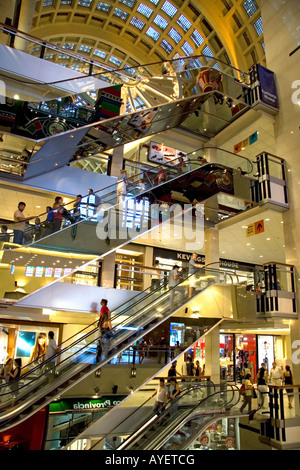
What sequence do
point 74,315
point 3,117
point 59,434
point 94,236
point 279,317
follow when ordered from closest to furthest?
point 59,434 → point 3,117 → point 94,236 → point 279,317 → point 74,315

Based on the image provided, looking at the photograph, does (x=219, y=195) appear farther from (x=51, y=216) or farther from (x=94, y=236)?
(x=51, y=216)

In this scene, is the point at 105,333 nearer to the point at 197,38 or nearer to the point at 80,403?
the point at 80,403

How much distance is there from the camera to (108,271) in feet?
38.7

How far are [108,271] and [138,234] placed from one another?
2332 millimetres

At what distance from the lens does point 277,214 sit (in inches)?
502

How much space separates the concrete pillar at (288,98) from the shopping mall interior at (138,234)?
58 millimetres

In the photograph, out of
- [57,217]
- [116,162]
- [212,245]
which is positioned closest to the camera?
[57,217]

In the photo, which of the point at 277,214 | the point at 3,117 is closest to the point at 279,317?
the point at 277,214

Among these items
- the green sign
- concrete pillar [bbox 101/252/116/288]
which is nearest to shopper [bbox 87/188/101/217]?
concrete pillar [bbox 101/252/116/288]

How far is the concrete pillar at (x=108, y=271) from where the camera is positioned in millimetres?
11609

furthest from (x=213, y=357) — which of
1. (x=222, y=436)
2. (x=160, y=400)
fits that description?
(x=160, y=400)

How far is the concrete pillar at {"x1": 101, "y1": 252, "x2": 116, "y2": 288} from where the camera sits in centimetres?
1161

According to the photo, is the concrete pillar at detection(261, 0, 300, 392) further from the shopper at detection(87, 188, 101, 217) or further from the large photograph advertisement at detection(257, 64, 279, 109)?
the shopper at detection(87, 188, 101, 217)

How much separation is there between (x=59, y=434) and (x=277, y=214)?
33.1 feet
